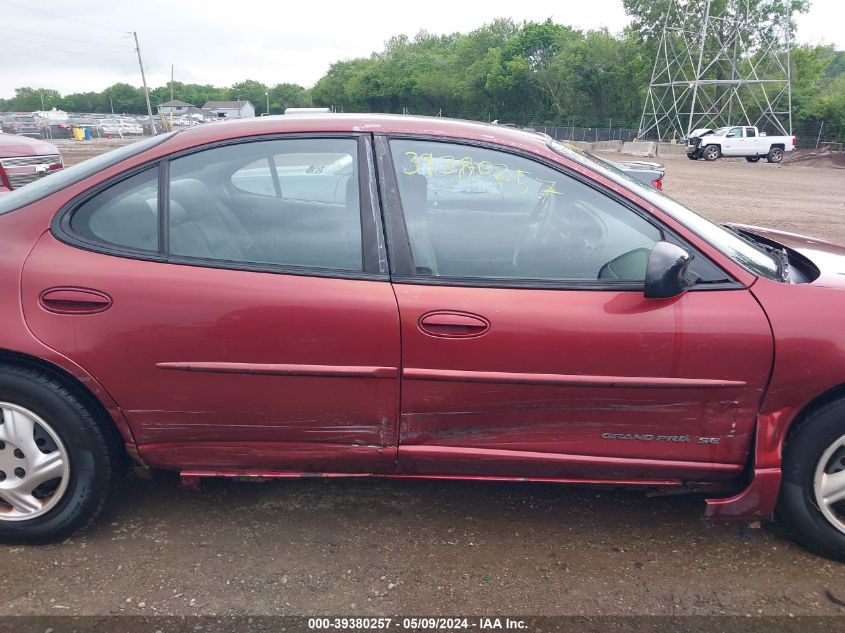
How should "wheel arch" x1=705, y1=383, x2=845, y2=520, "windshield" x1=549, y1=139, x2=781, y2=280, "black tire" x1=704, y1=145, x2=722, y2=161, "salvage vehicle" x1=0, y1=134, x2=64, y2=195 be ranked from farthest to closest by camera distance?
"black tire" x1=704, y1=145, x2=722, y2=161, "salvage vehicle" x1=0, y1=134, x2=64, y2=195, "windshield" x1=549, y1=139, x2=781, y2=280, "wheel arch" x1=705, y1=383, x2=845, y2=520

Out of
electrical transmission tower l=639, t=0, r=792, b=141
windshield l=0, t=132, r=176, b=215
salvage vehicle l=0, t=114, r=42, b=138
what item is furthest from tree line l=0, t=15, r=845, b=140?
windshield l=0, t=132, r=176, b=215

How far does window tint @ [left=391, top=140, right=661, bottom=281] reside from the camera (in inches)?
94.4

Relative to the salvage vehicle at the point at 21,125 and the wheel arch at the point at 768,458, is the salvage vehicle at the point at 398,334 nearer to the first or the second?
the wheel arch at the point at 768,458

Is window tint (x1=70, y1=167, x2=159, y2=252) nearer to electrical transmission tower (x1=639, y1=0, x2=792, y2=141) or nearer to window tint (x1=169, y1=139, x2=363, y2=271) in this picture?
window tint (x1=169, y1=139, x2=363, y2=271)

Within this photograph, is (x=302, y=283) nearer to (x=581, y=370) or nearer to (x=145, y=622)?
(x=581, y=370)

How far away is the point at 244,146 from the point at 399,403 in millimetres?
1181

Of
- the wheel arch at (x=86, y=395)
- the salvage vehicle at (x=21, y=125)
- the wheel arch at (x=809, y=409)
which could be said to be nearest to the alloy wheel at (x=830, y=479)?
the wheel arch at (x=809, y=409)

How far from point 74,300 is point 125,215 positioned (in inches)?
14.8

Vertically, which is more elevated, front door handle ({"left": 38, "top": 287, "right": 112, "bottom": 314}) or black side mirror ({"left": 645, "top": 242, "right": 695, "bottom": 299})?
black side mirror ({"left": 645, "top": 242, "right": 695, "bottom": 299})

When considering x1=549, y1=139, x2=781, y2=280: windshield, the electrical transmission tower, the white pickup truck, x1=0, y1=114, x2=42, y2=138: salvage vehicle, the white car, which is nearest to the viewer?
x1=549, y1=139, x2=781, y2=280: windshield

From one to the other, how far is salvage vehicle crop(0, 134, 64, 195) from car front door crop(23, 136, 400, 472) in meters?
6.82

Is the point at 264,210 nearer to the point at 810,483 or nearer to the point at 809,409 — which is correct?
the point at 809,409

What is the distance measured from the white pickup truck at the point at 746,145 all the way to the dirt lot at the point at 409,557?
108ft

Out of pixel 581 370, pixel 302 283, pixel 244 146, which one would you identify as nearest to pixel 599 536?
Answer: pixel 581 370
